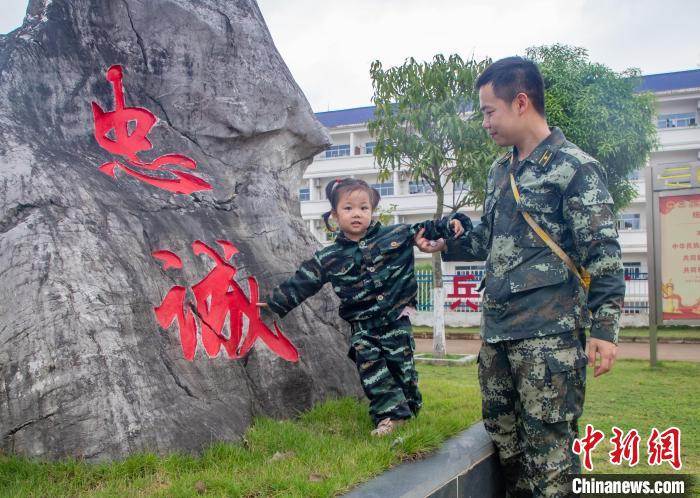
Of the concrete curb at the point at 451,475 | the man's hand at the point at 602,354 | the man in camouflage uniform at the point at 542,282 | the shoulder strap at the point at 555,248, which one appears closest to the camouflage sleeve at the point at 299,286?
the man in camouflage uniform at the point at 542,282

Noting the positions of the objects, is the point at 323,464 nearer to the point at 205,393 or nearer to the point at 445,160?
the point at 205,393

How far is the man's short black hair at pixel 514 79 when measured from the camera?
105 inches

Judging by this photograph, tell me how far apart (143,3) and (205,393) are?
2222mm

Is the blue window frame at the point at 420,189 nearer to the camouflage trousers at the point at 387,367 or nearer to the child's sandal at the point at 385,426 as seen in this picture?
the camouflage trousers at the point at 387,367

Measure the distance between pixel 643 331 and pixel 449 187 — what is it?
1211 cm

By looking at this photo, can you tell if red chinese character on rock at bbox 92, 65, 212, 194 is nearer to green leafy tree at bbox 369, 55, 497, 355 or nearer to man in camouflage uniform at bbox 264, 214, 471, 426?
man in camouflage uniform at bbox 264, 214, 471, 426

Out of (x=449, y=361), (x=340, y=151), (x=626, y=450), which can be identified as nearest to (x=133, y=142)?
(x=626, y=450)

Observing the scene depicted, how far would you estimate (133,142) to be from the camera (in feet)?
11.2

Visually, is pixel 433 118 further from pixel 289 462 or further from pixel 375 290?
pixel 289 462

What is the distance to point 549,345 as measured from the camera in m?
2.56

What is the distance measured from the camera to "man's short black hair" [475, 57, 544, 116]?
266 cm

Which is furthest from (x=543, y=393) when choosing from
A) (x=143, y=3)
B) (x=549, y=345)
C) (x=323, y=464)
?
(x=143, y=3)

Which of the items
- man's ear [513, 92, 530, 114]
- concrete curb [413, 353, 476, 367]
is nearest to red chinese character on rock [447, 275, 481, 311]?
concrete curb [413, 353, 476, 367]

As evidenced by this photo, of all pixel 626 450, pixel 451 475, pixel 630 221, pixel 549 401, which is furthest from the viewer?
pixel 630 221
